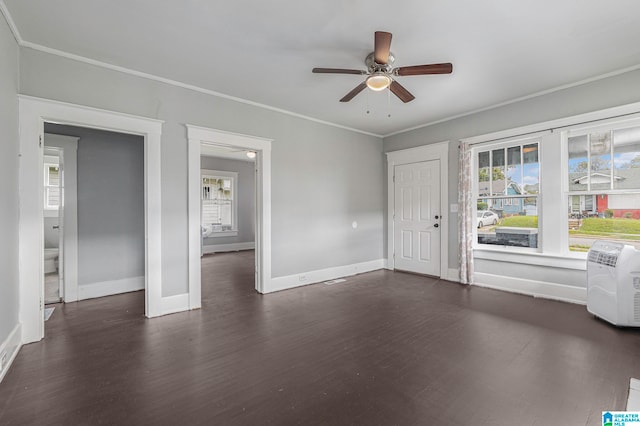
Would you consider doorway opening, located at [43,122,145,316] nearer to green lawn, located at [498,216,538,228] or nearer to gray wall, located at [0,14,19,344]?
gray wall, located at [0,14,19,344]

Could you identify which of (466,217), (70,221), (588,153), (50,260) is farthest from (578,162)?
(50,260)

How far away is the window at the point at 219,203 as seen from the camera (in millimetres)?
8219

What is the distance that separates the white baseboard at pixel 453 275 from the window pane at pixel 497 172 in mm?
1400

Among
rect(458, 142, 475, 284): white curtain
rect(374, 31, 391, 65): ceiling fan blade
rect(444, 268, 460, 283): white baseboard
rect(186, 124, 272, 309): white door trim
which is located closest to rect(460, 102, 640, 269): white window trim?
rect(458, 142, 475, 284): white curtain

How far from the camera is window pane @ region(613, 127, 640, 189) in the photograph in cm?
340

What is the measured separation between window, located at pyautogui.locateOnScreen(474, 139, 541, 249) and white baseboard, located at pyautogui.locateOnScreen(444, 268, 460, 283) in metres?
0.61

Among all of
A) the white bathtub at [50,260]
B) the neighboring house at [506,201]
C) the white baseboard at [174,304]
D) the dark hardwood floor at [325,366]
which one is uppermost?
the neighboring house at [506,201]

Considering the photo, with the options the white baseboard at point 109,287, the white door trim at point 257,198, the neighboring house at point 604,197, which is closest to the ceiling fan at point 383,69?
the white door trim at point 257,198

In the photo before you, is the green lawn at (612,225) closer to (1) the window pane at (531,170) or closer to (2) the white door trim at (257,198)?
(1) the window pane at (531,170)

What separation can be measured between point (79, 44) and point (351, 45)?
8.46 ft

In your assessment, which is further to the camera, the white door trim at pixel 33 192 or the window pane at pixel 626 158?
the window pane at pixel 626 158

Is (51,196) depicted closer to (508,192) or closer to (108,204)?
(108,204)

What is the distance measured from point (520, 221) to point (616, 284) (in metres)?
1.54

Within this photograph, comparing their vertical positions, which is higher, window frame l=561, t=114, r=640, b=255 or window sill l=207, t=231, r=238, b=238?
window frame l=561, t=114, r=640, b=255
